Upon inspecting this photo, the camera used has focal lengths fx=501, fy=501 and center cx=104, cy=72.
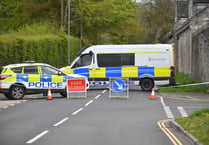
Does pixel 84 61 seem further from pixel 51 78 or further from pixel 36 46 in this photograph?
pixel 36 46

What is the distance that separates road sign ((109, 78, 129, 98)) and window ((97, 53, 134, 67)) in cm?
563

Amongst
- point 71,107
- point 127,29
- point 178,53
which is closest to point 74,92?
point 71,107

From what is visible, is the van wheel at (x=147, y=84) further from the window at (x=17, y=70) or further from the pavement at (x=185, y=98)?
the window at (x=17, y=70)

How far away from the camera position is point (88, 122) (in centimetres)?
1447

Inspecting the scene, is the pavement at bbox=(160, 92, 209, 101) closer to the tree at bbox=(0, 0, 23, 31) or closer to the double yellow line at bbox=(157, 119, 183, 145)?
the double yellow line at bbox=(157, 119, 183, 145)

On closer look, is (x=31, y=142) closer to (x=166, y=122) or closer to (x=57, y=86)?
(x=166, y=122)

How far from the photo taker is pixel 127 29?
70.6 m

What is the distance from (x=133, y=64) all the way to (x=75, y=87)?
6640mm

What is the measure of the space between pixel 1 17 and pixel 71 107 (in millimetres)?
44972

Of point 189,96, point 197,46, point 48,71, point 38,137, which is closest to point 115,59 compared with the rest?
point 189,96

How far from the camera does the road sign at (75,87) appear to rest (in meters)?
23.6

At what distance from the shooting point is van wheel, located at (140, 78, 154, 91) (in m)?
29.5

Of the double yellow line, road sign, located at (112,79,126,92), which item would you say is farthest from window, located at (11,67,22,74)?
the double yellow line

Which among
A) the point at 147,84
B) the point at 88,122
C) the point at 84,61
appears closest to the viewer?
the point at 88,122
